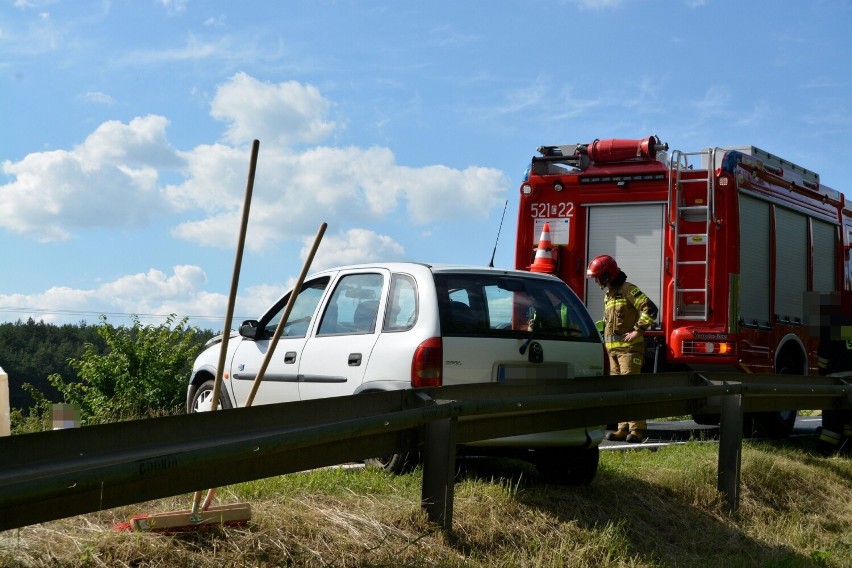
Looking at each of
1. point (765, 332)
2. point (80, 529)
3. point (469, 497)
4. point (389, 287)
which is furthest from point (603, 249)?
point (80, 529)

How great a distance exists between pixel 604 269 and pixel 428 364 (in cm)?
470

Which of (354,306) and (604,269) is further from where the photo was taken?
(604,269)

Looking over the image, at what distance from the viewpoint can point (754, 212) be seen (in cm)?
1240

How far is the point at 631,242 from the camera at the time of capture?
1241 centimetres

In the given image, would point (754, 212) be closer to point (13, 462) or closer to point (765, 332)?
point (765, 332)

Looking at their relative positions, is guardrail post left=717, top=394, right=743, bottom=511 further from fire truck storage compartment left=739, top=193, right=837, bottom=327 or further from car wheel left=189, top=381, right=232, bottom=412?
fire truck storage compartment left=739, top=193, right=837, bottom=327

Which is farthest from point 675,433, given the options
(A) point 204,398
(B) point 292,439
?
(B) point 292,439

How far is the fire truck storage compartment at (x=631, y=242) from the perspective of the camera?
1223 centimetres

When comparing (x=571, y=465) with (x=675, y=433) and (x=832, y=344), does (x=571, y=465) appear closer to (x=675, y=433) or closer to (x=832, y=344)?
(x=832, y=344)

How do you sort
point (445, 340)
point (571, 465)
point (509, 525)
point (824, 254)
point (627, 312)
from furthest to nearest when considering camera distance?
point (824, 254), point (627, 312), point (571, 465), point (445, 340), point (509, 525)

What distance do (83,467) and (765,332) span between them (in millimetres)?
10370

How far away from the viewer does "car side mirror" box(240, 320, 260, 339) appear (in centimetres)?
815

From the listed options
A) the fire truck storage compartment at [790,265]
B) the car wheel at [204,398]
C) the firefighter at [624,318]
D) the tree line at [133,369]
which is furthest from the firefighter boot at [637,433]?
the tree line at [133,369]

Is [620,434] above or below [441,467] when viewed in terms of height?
below
